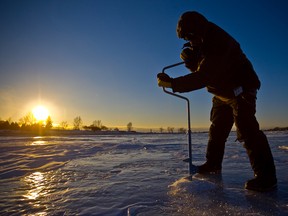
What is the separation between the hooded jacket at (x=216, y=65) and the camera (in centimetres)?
206

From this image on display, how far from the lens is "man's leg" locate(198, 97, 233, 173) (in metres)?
2.69

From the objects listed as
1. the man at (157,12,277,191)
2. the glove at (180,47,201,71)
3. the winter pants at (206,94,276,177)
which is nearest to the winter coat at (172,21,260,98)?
the man at (157,12,277,191)

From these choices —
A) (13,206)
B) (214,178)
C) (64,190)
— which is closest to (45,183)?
(64,190)

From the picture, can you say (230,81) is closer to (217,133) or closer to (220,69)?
(220,69)

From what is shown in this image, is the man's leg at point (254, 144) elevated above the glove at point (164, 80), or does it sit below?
below

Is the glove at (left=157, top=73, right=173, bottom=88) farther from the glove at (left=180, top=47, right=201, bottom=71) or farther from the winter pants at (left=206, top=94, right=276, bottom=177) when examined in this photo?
the winter pants at (left=206, top=94, right=276, bottom=177)

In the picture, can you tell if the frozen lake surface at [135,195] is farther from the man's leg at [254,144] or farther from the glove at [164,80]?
the glove at [164,80]

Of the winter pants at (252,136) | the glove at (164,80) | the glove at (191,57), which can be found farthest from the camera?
the glove at (191,57)

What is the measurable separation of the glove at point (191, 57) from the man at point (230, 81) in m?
0.15

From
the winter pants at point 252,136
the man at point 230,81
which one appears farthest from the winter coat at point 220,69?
the winter pants at point 252,136

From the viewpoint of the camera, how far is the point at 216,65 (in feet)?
6.72

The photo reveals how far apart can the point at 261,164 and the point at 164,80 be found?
1162 millimetres

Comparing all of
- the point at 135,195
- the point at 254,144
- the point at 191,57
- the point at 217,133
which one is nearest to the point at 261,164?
the point at 254,144

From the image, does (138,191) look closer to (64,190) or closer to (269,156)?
(64,190)
